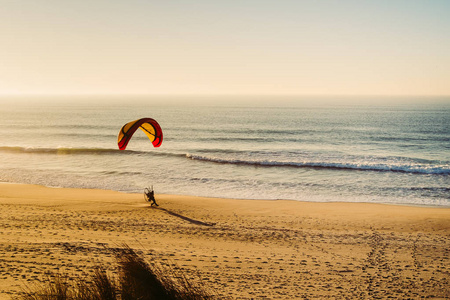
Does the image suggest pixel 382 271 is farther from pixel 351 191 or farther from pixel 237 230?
pixel 351 191

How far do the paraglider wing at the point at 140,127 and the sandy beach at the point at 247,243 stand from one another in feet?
9.47

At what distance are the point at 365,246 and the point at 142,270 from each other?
758 centimetres

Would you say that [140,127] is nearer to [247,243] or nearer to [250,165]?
[247,243]

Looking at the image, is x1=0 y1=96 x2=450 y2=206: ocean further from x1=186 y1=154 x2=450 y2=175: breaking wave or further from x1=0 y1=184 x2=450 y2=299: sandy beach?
x1=0 y1=184 x2=450 y2=299: sandy beach

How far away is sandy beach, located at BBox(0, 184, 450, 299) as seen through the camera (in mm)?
6941

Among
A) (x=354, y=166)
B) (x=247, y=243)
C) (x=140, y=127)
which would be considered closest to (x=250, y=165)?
(x=354, y=166)

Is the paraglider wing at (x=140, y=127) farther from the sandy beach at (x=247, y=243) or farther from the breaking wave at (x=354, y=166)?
the breaking wave at (x=354, y=166)

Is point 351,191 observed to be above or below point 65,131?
below

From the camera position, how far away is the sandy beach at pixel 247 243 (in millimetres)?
6941

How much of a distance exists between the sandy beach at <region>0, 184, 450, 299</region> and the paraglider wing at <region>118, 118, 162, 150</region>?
288cm

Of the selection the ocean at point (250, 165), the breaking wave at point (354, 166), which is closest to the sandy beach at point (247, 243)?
the ocean at point (250, 165)

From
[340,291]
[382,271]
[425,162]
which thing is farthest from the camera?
[425,162]

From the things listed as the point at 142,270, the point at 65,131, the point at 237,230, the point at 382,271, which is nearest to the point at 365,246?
the point at 382,271

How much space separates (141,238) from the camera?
31.5 feet
